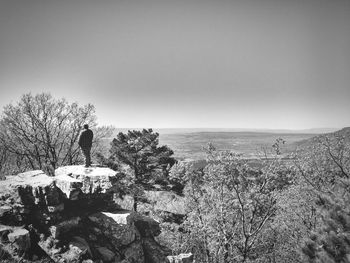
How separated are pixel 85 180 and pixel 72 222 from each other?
307 centimetres

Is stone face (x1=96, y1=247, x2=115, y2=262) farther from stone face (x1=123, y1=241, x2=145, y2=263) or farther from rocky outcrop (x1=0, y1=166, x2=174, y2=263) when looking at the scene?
stone face (x1=123, y1=241, x2=145, y2=263)

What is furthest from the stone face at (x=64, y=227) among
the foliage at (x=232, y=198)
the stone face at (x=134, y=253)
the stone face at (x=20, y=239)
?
the foliage at (x=232, y=198)

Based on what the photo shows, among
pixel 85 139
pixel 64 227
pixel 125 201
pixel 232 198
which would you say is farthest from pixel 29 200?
pixel 125 201

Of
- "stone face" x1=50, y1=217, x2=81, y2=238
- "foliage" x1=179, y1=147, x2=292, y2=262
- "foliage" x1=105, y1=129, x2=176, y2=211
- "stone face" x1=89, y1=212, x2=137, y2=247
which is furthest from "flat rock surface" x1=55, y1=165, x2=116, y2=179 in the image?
"foliage" x1=105, y1=129, x2=176, y2=211

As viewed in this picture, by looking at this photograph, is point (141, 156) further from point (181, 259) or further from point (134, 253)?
point (181, 259)

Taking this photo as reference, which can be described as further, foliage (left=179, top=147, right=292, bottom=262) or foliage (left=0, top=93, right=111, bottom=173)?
foliage (left=0, top=93, right=111, bottom=173)

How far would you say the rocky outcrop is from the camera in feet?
47.0

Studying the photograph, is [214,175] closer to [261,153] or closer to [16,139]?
[261,153]

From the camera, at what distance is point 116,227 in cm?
1738

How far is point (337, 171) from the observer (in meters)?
23.8

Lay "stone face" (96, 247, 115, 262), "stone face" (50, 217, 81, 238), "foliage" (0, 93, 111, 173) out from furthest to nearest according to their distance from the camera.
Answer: "foliage" (0, 93, 111, 173) < "stone face" (96, 247, 115, 262) < "stone face" (50, 217, 81, 238)

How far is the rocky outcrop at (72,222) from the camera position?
14.3m

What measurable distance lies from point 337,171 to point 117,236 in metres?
21.7

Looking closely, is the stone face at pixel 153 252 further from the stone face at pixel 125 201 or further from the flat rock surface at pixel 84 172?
the stone face at pixel 125 201
